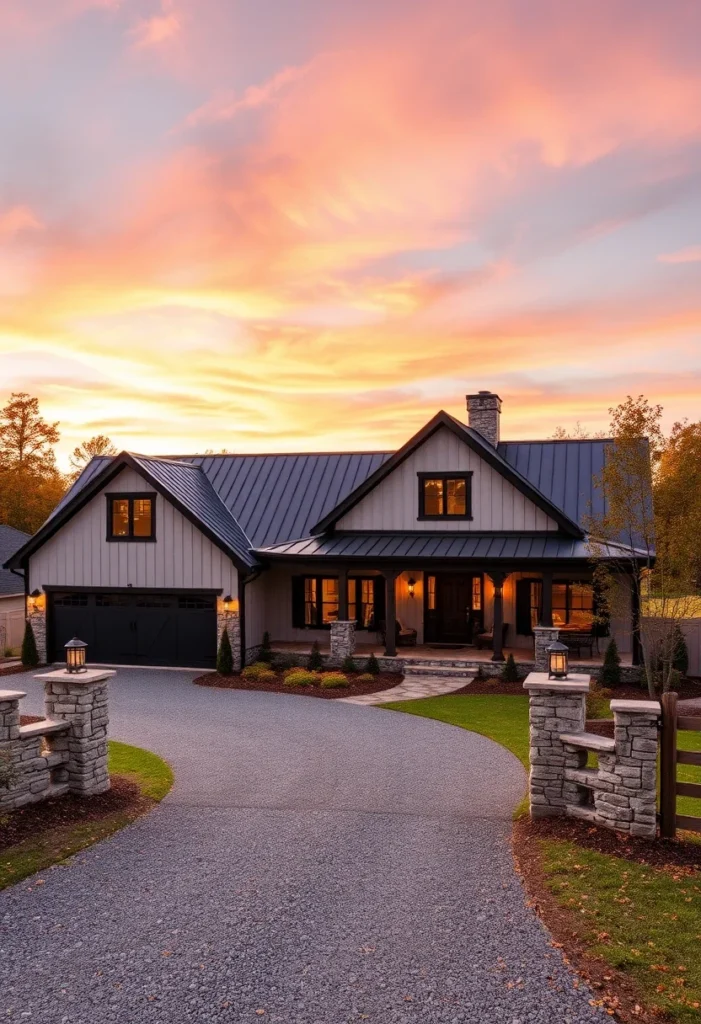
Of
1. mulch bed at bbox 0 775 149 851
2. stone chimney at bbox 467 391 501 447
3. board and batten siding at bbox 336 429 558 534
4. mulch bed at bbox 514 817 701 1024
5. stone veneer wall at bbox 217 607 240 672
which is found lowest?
mulch bed at bbox 0 775 149 851

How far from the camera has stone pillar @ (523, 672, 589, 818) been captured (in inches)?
355

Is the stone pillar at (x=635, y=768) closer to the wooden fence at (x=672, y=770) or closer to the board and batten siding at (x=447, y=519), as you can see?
the wooden fence at (x=672, y=770)

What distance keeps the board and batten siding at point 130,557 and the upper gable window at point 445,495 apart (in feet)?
20.2

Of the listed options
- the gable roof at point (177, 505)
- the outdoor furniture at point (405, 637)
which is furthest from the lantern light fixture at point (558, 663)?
the outdoor furniture at point (405, 637)

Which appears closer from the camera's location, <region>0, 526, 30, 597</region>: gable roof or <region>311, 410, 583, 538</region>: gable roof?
<region>311, 410, 583, 538</region>: gable roof

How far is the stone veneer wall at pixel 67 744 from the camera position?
949 centimetres

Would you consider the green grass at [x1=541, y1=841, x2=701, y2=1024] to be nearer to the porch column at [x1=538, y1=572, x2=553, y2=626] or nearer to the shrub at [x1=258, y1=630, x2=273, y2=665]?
the porch column at [x1=538, y1=572, x2=553, y2=626]

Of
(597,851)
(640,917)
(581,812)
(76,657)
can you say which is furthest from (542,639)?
(640,917)

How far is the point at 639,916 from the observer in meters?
6.49

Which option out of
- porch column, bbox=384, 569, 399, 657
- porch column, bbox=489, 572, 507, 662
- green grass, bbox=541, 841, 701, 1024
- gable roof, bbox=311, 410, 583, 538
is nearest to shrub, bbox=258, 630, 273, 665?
porch column, bbox=384, 569, 399, 657

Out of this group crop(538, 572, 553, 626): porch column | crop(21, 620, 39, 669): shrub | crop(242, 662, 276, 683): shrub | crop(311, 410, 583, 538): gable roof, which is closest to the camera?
crop(538, 572, 553, 626): porch column

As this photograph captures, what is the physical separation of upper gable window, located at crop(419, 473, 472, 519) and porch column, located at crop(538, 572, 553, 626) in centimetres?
303

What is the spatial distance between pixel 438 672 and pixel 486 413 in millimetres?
9325

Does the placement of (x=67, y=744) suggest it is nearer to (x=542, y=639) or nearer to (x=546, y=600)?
(x=542, y=639)
